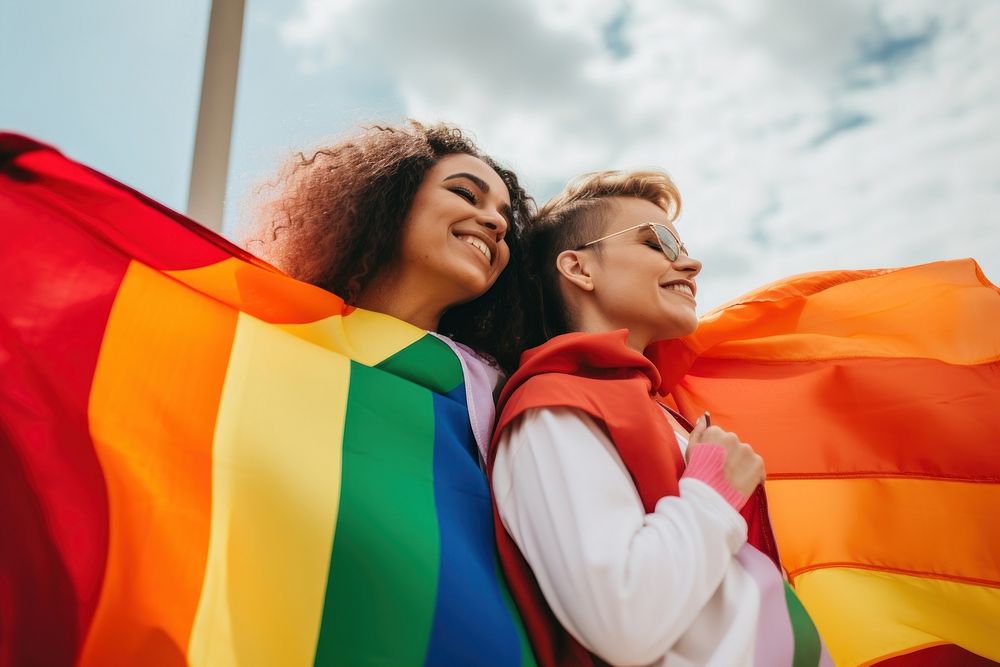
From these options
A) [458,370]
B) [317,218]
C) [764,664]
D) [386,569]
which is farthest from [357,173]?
[764,664]

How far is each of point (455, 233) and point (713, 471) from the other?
779 mm

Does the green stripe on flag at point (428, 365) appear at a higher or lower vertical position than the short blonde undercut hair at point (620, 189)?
lower

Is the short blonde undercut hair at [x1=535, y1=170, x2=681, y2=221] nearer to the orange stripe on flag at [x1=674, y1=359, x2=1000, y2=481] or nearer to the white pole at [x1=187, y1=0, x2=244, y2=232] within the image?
the orange stripe on flag at [x1=674, y1=359, x2=1000, y2=481]

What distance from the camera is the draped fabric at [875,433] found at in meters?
1.49

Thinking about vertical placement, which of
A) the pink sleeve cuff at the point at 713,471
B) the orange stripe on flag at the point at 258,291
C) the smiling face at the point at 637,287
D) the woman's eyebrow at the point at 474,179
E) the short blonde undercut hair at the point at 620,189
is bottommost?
the pink sleeve cuff at the point at 713,471

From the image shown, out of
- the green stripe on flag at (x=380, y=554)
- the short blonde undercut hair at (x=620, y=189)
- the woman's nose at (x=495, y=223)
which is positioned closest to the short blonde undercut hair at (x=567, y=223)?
the short blonde undercut hair at (x=620, y=189)

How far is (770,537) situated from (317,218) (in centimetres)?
120

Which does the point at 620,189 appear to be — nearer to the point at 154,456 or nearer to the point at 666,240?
the point at 666,240

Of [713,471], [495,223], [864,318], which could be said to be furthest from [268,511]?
[864,318]

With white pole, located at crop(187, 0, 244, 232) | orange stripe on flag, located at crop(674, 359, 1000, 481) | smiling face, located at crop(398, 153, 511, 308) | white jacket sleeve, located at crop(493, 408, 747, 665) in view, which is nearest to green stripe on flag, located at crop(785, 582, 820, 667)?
white jacket sleeve, located at crop(493, 408, 747, 665)

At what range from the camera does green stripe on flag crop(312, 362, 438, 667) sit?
1008mm

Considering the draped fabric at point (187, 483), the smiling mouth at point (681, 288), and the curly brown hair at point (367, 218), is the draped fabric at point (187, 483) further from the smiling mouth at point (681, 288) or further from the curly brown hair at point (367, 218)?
the smiling mouth at point (681, 288)

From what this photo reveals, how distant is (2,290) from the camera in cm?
106

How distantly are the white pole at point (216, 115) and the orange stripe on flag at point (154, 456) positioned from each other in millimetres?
1053
